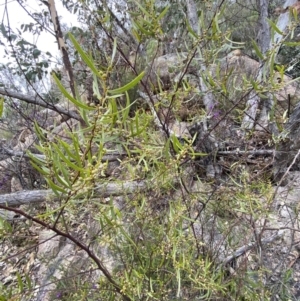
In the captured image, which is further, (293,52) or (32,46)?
(293,52)

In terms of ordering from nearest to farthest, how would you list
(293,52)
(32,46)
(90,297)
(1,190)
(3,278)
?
(90,297) < (3,278) < (32,46) < (1,190) < (293,52)

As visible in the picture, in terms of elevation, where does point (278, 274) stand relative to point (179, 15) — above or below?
below

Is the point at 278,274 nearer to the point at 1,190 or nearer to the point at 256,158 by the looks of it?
the point at 256,158

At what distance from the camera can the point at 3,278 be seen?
5.41ft

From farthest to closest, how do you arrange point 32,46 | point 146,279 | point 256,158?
point 32,46 < point 256,158 < point 146,279

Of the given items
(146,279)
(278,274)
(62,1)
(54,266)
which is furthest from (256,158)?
(62,1)

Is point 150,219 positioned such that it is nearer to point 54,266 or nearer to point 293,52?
point 54,266

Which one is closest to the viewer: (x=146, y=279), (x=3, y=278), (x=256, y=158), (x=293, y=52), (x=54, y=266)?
(x=146, y=279)

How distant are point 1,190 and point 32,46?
134cm

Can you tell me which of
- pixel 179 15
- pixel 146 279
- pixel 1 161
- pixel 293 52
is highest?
pixel 179 15

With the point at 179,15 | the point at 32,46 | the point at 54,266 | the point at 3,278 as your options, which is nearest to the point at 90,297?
the point at 54,266

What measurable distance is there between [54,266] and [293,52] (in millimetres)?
2839

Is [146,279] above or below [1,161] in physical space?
below

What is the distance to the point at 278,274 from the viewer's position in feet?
3.28
